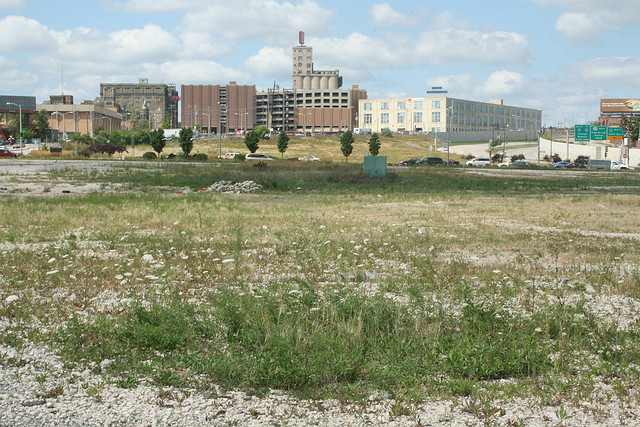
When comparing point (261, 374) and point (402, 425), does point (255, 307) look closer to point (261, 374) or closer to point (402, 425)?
point (261, 374)

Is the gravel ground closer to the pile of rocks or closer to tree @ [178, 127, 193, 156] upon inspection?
the pile of rocks

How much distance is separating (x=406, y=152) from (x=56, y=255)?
120 m

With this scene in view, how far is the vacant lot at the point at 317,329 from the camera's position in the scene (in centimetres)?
561

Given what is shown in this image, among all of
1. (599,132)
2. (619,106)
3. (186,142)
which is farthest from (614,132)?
(186,142)

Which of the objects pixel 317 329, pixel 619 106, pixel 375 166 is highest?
pixel 619 106

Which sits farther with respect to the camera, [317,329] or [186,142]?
[186,142]

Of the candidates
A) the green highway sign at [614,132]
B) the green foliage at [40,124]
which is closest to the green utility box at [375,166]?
the green highway sign at [614,132]

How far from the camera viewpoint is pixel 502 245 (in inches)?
546

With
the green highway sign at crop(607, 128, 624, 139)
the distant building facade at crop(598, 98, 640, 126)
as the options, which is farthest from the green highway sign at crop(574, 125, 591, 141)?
the distant building facade at crop(598, 98, 640, 126)

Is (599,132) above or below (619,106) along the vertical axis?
below

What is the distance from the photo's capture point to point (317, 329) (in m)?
7.18

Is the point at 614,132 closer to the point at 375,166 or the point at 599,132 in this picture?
the point at 599,132

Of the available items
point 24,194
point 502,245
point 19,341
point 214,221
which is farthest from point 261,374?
point 24,194

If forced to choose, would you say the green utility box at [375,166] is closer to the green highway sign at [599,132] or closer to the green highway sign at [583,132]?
the green highway sign at [583,132]
